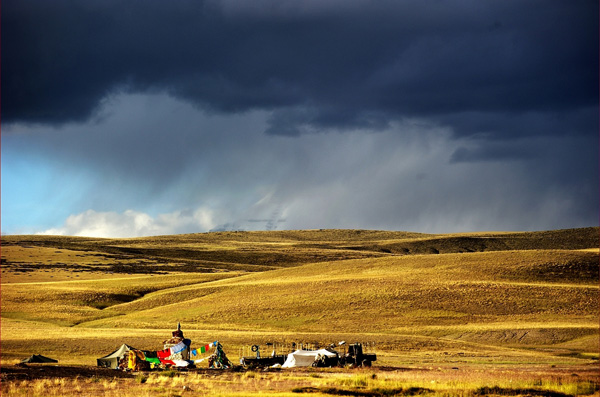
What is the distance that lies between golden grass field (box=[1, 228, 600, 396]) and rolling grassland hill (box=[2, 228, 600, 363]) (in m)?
0.23

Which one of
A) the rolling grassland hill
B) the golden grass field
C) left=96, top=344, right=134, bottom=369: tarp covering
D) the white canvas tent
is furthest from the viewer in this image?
the rolling grassland hill

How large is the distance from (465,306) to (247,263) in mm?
101344

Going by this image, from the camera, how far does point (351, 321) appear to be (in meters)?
73.0

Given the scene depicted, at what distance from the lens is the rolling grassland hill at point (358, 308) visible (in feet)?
195

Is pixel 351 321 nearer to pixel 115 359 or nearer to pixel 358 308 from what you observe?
pixel 358 308

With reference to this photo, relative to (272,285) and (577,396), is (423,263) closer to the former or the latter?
(272,285)

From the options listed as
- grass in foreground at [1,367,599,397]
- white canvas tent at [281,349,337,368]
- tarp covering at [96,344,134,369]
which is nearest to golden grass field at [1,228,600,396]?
grass in foreground at [1,367,599,397]

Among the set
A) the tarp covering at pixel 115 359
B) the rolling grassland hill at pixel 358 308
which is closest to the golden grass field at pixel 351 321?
the rolling grassland hill at pixel 358 308

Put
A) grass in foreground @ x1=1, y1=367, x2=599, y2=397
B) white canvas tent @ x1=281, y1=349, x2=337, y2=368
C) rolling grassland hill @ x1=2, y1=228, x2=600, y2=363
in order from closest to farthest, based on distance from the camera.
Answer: grass in foreground @ x1=1, y1=367, x2=599, y2=397 < white canvas tent @ x1=281, y1=349, x2=337, y2=368 < rolling grassland hill @ x1=2, y1=228, x2=600, y2=363

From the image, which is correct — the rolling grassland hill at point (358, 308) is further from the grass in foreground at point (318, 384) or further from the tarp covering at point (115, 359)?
the grass in foreground at point (318, 384)

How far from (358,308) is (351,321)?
5154 mm

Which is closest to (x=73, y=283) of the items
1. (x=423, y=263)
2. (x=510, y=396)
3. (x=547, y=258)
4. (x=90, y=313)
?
(x=90, y=313)

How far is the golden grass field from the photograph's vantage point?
32844 millimetres

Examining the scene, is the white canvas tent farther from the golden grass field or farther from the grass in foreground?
the grass in foreground
